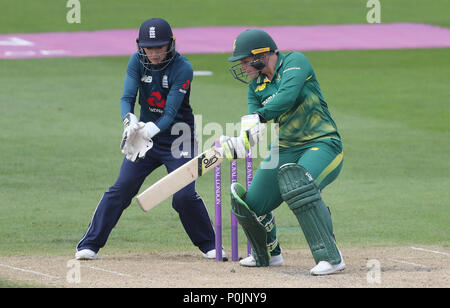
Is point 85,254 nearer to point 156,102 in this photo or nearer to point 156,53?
point 156,102

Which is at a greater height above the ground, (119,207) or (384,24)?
(384,24)

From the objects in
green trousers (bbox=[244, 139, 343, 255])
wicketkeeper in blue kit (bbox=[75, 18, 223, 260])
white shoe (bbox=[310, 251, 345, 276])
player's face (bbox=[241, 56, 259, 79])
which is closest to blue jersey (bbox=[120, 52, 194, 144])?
wicketkeeper in blue kit (bbox=[75, 18, 223, 260])

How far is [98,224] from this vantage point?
793 centimetres

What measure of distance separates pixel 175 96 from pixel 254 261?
4.73ft

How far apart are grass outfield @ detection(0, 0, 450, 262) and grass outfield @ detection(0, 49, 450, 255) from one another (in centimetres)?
2

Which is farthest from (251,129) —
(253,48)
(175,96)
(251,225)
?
(175,96)

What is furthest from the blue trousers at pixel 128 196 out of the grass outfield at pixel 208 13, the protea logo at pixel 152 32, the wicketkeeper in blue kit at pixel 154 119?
the grass outfield at pixel 208 13

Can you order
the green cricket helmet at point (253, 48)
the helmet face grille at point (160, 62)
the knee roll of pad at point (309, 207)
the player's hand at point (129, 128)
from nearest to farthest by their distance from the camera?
the knee roll of pad at point (309, 207) < the green cricket helmet at point (253, 48) < the player's hand at point (129, 128) < the helmet face grille at point (160, 62)

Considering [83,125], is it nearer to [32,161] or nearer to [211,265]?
[32,161]

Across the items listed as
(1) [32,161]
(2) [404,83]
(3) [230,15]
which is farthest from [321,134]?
(3) [230,15]

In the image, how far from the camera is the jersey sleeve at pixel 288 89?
701 cm

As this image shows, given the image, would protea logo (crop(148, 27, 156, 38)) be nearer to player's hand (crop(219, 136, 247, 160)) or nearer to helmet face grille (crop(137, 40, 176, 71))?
helmet face grille (crop(137, 40, 176, 71))

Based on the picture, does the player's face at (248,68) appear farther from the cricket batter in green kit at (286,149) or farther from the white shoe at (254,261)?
the white shoe at (254,261)

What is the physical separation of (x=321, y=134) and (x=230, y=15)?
76.6 ft
